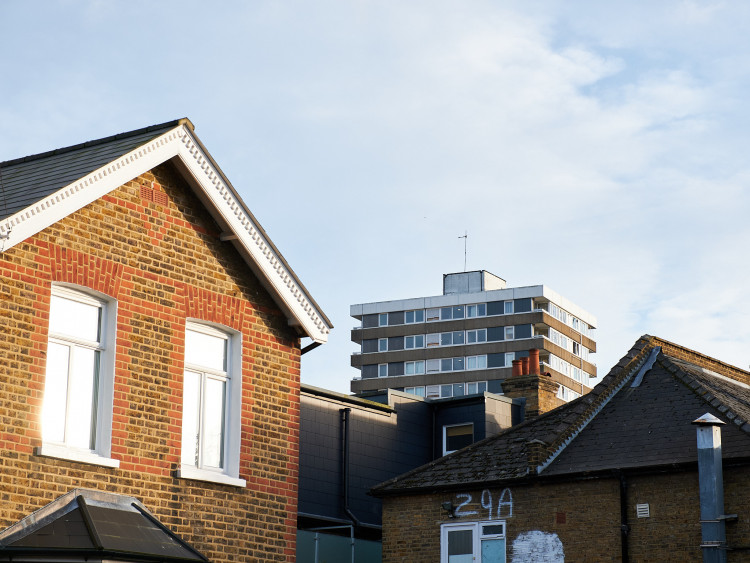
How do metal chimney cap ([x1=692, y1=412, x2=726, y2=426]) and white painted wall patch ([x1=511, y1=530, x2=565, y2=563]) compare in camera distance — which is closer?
metal chimney cap ([x1=692, y1=412, x2=726, y2=426])

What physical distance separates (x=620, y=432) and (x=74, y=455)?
14389mm

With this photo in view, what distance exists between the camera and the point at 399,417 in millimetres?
32812

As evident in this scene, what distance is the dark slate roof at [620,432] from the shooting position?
74.6ft

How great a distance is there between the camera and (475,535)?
24.1 metres

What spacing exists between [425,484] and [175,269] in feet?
39.7

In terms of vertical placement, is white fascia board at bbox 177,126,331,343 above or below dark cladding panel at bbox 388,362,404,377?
below

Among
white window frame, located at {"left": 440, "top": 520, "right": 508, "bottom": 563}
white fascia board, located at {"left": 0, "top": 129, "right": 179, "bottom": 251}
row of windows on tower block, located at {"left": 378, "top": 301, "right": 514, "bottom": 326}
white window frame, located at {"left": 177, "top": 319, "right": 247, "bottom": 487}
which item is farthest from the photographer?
row of windows on tower block, located at {"left": 378, "top": 301, "right": 514, "bottom": 326}

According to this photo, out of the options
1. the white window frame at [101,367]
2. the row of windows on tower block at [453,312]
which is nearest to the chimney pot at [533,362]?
the white window frame at [101,367]

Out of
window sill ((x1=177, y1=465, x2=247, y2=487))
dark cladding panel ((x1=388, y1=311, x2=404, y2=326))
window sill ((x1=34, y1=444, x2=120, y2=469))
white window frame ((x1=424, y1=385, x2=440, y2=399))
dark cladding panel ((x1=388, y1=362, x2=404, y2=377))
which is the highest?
dark cladding panel ((x1=388, y1=311, x2=404, y2=326))

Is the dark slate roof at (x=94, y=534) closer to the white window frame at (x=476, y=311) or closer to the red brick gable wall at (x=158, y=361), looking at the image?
the red brick gable wall at (x=158, y=361)

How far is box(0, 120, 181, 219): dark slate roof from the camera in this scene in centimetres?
1330

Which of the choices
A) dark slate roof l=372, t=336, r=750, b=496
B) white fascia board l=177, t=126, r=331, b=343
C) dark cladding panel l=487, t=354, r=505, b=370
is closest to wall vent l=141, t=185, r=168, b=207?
white fascia board l=177, t=126, r=331, b=343

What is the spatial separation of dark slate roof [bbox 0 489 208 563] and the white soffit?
301cm

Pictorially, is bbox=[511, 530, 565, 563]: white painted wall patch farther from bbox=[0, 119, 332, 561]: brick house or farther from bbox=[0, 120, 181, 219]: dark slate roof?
bbox=[0, 120, 181, 219]: dark slate roof
